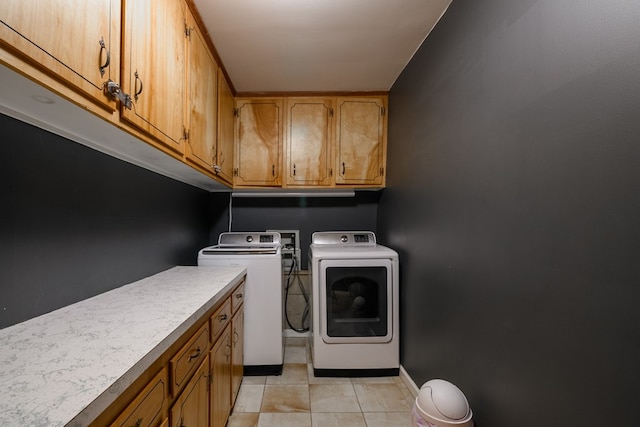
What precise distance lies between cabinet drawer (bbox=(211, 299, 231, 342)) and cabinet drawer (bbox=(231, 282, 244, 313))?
9 centimetres

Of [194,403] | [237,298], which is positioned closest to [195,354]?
[194,403]

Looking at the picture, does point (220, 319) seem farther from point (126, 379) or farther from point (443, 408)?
point (443, 408)

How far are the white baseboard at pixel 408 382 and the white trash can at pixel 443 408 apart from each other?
663 millimetres

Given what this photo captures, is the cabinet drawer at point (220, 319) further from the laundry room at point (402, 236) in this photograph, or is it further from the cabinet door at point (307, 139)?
the cabinet door at point (307, 139)

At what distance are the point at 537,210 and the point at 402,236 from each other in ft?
4.06

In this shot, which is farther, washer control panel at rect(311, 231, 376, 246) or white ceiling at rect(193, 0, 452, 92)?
washer control panel at rect(311, 231, 376, 246)

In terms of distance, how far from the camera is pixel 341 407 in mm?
1752

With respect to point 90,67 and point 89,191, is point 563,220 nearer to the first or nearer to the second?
point 90,67

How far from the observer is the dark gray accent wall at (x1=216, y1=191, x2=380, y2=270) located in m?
2.78

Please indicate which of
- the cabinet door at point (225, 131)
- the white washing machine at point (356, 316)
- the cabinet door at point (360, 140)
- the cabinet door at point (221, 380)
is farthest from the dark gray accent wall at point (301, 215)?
the cabinet door at point (221, 380)

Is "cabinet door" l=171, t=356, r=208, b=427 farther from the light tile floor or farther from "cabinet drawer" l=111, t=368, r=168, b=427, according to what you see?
the light tile floor

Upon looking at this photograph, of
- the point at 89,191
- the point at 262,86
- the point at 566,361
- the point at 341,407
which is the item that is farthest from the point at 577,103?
the point at 262,86

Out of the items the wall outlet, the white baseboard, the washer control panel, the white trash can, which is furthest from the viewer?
the wall outlet

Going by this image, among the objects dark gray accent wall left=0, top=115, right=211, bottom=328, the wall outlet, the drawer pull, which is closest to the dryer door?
the wall outlet
